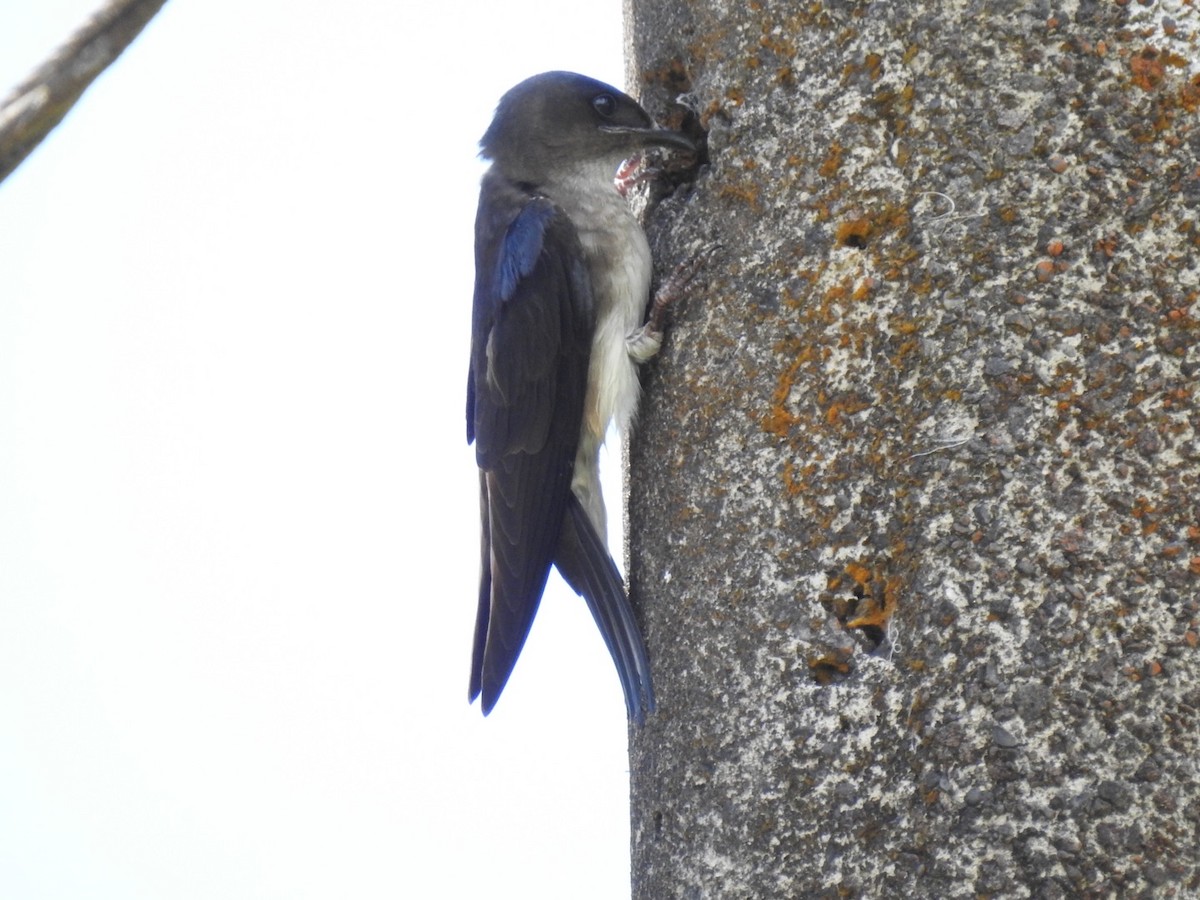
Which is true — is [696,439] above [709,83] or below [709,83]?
below

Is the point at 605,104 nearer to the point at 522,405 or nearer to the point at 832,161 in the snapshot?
the point at 522,405

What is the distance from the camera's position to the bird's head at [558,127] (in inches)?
138

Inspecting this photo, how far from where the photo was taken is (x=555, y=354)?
3.34 m

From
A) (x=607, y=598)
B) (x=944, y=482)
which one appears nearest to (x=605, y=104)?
(x=607, y=598)

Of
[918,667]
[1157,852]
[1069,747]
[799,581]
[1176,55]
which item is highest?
[1176,55]

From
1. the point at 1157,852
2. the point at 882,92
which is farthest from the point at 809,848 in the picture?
the point at 882,92

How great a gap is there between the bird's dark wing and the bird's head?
182 mm

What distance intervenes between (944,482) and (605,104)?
181 centimetres

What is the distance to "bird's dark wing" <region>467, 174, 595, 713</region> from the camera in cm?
309

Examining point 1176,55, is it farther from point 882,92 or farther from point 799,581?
point 799,581

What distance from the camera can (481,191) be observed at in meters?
3.89

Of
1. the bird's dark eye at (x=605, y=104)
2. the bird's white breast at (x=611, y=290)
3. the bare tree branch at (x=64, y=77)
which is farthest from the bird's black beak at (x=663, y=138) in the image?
the bare tree branch at (x=64, y=77)

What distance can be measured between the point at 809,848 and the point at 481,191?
2.26 metres

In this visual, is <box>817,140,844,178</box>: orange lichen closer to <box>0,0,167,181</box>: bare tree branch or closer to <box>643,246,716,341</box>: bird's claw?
<box>643,246,716,341</box>: bird's claw
